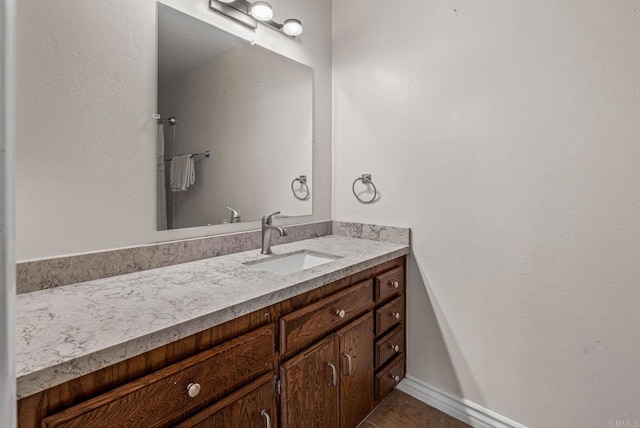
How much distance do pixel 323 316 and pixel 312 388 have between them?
0.85 ft

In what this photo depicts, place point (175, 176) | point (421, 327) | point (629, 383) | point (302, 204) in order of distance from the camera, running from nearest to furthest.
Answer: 1. point (629, 383)
2. point (175, 176)
3. point (421, 327)
4. point (302, 204)

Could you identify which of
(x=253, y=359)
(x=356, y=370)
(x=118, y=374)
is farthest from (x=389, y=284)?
(x=118, y=374)

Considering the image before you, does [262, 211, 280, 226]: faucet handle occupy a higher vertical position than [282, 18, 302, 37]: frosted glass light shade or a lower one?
lower

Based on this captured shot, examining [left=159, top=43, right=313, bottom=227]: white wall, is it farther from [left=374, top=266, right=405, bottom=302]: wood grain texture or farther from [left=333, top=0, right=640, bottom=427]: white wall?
[left=374, top=266, right=405, bottom=302]: wood grain texture

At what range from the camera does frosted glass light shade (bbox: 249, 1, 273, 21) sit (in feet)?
5.14

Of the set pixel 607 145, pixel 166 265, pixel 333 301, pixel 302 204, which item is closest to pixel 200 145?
pixel 166 265

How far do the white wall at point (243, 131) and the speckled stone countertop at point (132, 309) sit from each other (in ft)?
1.11

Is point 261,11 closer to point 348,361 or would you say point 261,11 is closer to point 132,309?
point 132,309

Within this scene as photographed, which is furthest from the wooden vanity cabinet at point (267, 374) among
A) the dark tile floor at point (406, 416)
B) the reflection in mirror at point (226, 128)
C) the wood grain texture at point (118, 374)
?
the reflection in mirror at point (226, 128)

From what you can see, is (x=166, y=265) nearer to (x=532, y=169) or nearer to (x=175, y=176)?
(x=175, y=176)

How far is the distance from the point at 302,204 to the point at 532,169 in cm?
119

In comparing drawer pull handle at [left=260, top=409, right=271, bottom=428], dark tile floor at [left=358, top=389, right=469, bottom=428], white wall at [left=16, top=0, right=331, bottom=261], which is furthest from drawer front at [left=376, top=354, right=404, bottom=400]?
white wall at [left=16, top=0, right=331, bottom=261]

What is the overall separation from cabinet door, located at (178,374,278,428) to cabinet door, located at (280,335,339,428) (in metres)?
0.06

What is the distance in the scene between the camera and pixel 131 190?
1249 millimetres
